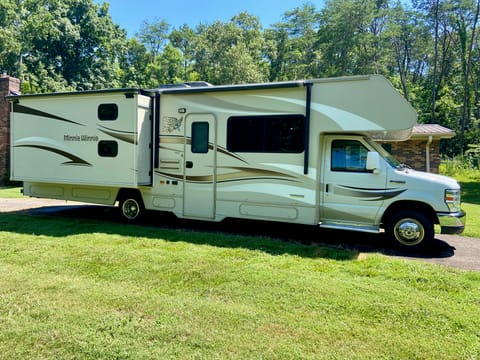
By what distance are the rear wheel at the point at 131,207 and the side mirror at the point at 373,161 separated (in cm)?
494

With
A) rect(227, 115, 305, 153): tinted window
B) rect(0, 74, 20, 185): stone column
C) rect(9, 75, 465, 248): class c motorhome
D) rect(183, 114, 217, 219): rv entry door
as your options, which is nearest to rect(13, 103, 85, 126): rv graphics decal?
rect(9, 75, 465, 248): class c motorhome

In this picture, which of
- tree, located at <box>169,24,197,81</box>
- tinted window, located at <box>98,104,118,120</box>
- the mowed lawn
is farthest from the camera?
tree, located at <box>169,24,197,81</box>

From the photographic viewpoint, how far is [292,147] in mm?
6680

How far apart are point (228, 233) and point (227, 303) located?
345cm

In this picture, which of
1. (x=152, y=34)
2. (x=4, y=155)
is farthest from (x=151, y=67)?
(x=4, y=155)

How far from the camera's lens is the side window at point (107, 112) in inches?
297

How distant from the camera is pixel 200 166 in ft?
24.1

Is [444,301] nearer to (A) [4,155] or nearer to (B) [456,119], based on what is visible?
(A) [4,155]

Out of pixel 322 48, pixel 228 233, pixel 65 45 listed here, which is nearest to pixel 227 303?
pixel 228 233

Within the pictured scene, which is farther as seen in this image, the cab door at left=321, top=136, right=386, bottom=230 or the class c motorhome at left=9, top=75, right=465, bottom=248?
the cab door at left=321, top=136, right=386, bottom=230

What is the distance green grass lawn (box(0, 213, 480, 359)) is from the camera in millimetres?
3037

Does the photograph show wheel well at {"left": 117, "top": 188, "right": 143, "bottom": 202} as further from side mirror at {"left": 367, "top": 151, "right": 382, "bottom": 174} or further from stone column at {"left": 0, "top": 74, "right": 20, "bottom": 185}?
stone column at {"left": 0, "top": 74, "right": 20, "bottom": 185}

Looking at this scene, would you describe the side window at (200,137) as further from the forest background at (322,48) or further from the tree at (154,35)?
the tree at (154,35)

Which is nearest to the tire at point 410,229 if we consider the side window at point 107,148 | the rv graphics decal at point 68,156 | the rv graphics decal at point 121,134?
the rv graphics decal at point 121,134
